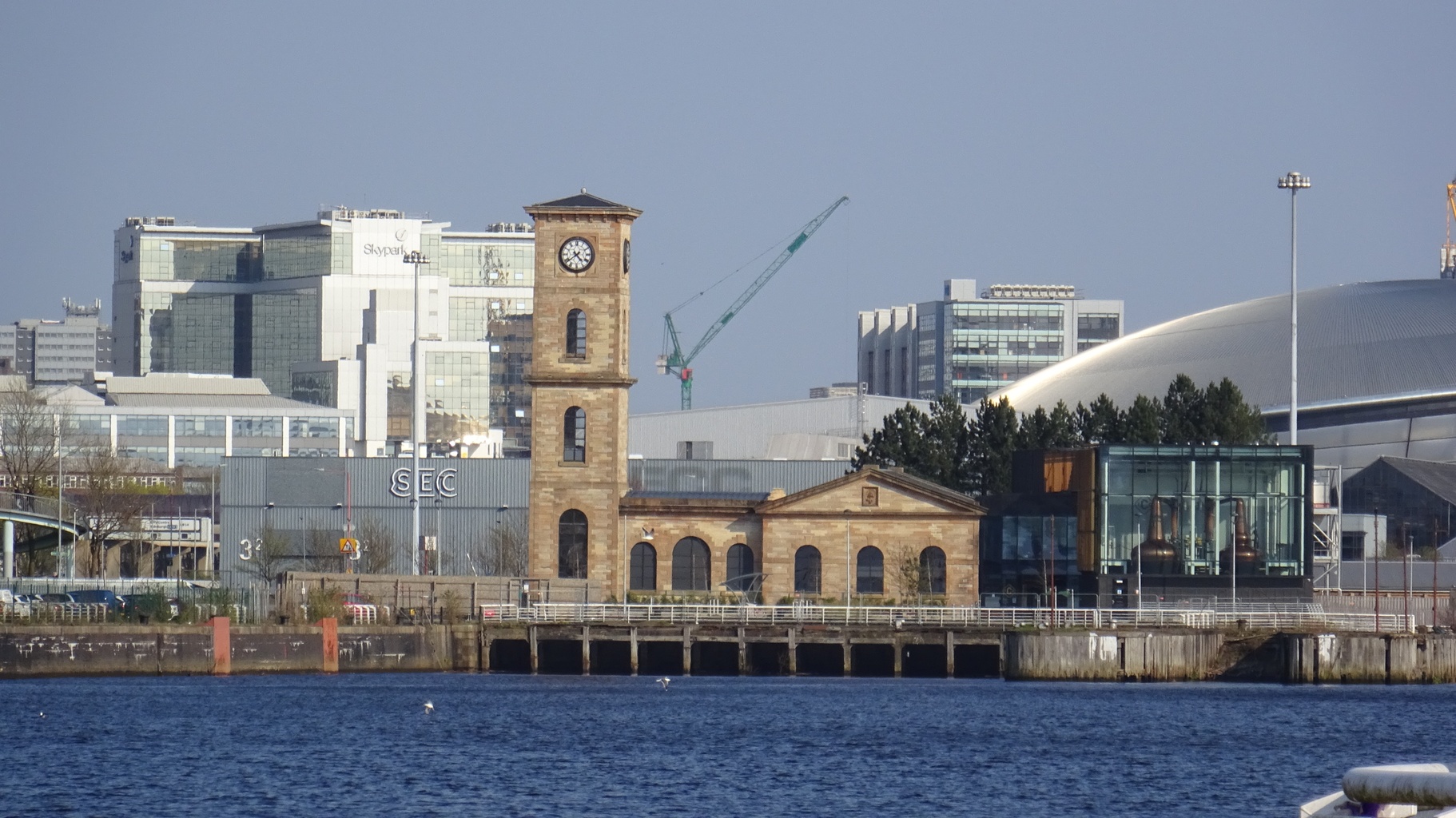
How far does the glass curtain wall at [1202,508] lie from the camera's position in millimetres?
90625

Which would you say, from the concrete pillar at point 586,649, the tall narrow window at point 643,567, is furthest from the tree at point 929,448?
the concrete pillar at point 586,649

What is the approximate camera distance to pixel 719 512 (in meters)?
90.6

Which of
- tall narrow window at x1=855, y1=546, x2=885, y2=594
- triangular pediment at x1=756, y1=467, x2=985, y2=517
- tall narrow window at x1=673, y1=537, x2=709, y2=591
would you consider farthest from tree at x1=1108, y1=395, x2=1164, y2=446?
tall narrow window at x1=673, y1=537, x2=709, y2=591

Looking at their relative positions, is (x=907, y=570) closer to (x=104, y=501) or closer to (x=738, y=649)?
(x=738, y=649)

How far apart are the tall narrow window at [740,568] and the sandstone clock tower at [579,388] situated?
4.57m

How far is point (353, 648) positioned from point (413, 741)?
62.1 ft

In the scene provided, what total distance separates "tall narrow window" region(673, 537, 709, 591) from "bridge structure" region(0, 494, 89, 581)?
84.4 feet

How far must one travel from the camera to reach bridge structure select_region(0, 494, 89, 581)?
300ft

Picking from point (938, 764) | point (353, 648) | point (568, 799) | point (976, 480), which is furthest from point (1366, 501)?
point (568, 799)

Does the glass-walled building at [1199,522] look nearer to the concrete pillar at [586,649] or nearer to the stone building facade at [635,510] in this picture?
the stone building facade at [635,510]

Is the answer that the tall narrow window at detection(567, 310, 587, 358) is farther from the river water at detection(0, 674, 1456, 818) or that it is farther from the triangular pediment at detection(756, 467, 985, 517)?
the river water at detection(0, 674, 1456, 818)

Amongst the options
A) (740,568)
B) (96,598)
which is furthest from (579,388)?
(96,598)

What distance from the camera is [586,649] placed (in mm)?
79812

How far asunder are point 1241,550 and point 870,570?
47.5ft
